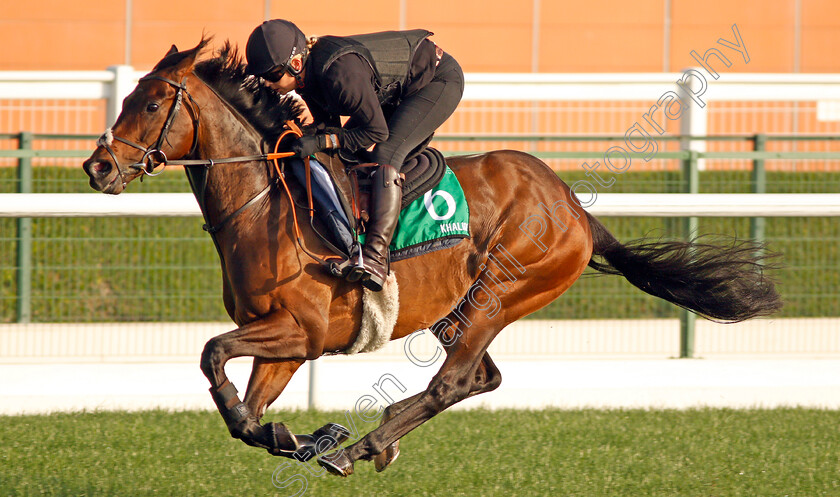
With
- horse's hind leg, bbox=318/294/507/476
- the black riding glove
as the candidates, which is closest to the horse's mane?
the black riding glove

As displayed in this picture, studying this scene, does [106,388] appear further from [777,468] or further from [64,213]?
[777,468]

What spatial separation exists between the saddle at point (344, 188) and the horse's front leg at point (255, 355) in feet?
1.28

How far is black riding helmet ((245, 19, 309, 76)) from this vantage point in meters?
3.63

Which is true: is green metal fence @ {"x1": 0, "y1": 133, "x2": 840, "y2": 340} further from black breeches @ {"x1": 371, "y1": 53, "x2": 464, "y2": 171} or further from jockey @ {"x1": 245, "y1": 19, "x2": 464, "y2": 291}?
jockey @ {"x1": 245, "y1": 19, "x2": 464, "y2": 291}

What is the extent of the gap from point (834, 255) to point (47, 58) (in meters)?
11.0

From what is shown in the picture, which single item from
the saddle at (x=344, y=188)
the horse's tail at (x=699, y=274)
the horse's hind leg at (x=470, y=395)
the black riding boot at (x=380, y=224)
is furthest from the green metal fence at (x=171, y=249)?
the black riding boot at (x=380, y=224)

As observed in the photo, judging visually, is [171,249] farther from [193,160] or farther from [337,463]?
[337,463]

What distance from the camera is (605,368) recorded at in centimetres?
595

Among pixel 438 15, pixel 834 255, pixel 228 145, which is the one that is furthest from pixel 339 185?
pixel 438 15

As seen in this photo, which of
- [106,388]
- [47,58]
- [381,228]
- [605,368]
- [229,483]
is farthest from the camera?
[47,58]

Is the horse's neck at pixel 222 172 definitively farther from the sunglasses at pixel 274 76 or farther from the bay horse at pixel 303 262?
the sunglasses at pixel 274 76

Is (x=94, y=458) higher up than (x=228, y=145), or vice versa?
(x=228, y=145)

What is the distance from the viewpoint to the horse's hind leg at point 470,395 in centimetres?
407

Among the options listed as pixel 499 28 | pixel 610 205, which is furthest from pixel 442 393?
pixel 499 28
